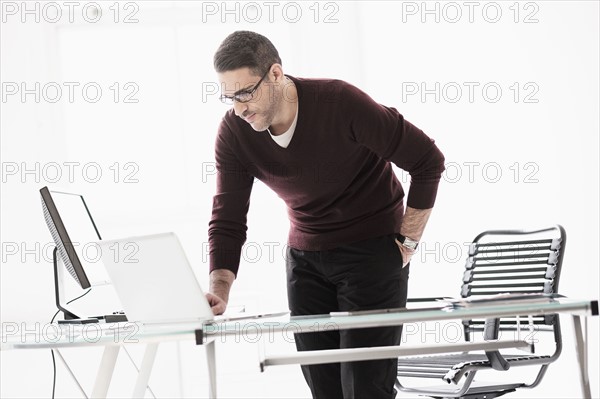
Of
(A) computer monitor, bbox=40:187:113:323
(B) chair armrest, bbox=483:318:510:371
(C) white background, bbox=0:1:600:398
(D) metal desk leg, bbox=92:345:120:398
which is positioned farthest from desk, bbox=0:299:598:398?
(C) white background, bbox=0:1:600:398

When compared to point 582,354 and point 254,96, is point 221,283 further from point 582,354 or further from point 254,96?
point 582,354

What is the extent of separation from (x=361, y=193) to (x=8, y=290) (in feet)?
10.4

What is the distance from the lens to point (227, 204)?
2207 millimetres

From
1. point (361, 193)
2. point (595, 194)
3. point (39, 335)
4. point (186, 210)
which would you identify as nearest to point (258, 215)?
point (186, 210)

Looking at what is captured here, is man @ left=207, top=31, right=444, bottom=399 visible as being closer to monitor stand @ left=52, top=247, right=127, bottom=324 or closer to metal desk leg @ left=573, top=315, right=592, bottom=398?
monitor stand @ left=52, top=247, right=127, bottom=324

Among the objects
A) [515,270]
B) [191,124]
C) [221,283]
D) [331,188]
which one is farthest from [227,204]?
[191,124]

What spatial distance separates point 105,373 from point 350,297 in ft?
2.06

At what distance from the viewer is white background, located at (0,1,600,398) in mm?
3854

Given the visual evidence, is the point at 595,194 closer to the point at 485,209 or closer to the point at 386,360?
the point at 485,209

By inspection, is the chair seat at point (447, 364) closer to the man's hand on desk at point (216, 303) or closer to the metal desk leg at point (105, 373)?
the man's hand on desk at point (216, 303)

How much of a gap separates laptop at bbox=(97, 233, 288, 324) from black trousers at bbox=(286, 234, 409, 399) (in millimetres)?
323

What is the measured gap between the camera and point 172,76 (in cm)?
495

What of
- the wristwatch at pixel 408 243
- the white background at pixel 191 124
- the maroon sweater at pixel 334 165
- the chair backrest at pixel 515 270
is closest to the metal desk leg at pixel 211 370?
the maroon sweater at pixel 334 165

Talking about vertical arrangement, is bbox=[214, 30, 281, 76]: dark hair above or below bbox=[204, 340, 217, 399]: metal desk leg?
above
